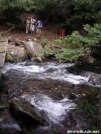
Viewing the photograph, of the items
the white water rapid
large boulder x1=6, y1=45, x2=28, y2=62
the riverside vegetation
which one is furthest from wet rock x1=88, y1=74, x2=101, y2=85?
large boulder x1=6, y1=45, x2=28, y2=62

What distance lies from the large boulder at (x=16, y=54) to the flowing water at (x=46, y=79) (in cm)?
44

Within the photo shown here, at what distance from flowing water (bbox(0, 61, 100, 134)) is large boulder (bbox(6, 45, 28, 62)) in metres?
0.44

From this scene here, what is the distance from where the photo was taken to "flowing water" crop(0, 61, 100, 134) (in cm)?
625

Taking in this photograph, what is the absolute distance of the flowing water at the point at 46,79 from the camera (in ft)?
20.5

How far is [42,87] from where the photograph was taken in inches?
331

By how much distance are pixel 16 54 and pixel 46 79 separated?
3.56 meters

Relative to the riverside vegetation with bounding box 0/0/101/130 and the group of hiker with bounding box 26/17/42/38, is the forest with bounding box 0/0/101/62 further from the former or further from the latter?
the group of hiker with bounding box 26/17/42/38

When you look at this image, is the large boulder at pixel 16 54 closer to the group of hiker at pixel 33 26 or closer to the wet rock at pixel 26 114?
the group of hiker at pixel 33 26

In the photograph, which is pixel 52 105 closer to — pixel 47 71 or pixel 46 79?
pixel 46 79

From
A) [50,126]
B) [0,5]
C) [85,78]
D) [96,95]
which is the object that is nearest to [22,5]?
[0,5]

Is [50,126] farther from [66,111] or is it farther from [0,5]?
[0,5]

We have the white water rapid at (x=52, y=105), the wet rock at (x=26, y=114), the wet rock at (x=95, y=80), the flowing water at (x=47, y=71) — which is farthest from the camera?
the flowing water at (x=47, y=71)

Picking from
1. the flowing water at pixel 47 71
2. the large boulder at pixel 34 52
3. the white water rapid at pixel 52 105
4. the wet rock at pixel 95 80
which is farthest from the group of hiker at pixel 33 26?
the white water rapid at pixel 52 105

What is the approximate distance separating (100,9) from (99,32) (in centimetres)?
584
